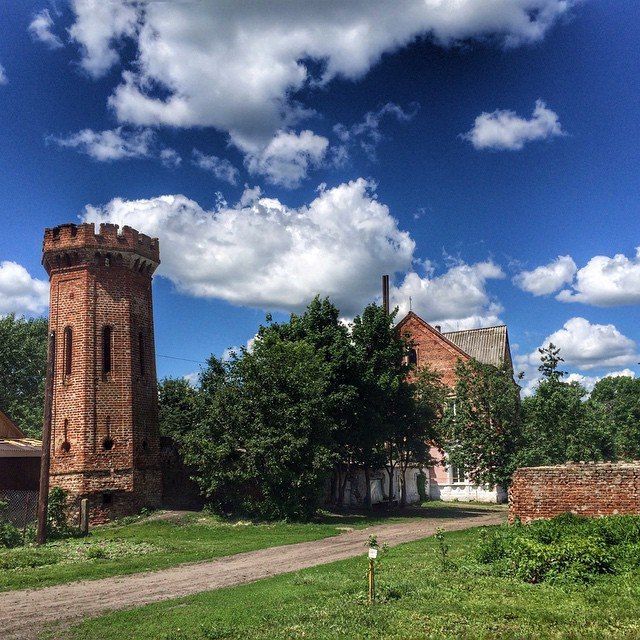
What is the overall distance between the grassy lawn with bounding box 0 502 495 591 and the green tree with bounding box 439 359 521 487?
439cm

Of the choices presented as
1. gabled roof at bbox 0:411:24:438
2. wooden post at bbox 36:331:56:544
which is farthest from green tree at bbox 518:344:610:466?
gabled roof at bbox 0:411:24:438

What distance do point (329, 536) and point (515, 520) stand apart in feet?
25.2

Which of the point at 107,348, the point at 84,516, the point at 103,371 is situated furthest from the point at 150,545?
the point at 107,348

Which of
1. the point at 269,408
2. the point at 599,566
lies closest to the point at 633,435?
the point at 269,408

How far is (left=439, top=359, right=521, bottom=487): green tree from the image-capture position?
1035 inches

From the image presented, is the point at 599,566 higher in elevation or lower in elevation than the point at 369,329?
lower

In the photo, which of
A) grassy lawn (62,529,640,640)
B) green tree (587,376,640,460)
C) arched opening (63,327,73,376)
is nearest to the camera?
grassy lawn (62,529,640,640)

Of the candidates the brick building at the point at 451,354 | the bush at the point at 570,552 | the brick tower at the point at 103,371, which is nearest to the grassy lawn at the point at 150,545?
the brick tower at the point at 103,371

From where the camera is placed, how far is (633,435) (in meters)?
52.3

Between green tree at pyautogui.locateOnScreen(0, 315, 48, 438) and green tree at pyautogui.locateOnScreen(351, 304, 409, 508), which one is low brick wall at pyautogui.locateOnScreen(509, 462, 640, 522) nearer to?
green tree at pyautogui.locateOnScreen(351, 304, 409, 508)

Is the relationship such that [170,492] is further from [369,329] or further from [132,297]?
[369,329]

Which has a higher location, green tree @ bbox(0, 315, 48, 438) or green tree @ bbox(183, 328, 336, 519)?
green tree @ bbox(0, 315, 48, 438)

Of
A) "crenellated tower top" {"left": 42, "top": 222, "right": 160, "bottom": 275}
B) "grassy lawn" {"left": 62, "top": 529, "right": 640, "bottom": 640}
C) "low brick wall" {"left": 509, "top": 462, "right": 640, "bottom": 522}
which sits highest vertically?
"crenellated tower top" {"left": 42, "top": 222, "right": 160, "bottom": 275}

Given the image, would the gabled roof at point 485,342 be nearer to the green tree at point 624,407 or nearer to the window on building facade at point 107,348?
the green tree at point 624,407
